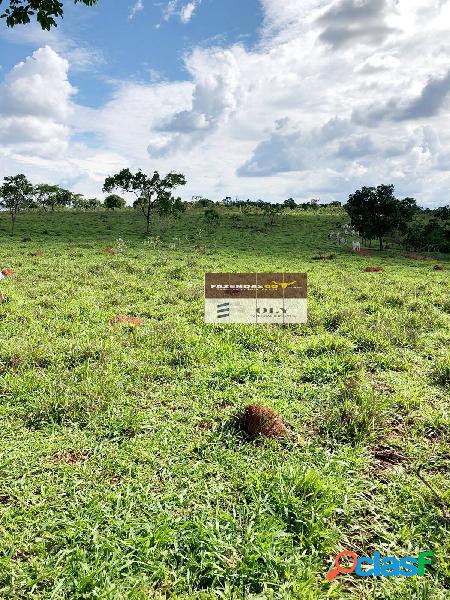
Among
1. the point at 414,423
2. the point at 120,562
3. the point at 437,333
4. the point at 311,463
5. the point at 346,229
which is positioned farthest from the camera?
the point at 346,229

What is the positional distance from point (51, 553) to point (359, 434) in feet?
12.6

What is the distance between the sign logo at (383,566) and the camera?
343cm

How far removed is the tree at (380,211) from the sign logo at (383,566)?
41.0 meters

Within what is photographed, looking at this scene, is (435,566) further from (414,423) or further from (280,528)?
(414,423)

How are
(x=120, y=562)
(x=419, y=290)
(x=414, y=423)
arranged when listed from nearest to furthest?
(x=120, y=562) < (x=414, y=423) < (x=419, y=290)

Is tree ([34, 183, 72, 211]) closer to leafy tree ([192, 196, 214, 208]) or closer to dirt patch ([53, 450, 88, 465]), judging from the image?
leafy tree ([192, 196, 214, 208])

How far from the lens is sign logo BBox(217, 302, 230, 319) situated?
11031mm

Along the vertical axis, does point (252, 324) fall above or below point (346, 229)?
below

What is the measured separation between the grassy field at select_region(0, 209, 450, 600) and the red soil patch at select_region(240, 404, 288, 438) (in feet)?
0.65

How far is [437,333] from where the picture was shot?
9812 millimetres

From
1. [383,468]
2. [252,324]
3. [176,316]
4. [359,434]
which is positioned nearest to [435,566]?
[383,468]

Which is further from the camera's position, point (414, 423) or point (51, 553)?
point (414, 423)

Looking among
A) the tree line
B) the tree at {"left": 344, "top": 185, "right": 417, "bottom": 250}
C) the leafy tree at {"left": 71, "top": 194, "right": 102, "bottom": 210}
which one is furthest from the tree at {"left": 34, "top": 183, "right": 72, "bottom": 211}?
the tree at {"left": 344, "top": 185, "right": 417, "bottom": 250}

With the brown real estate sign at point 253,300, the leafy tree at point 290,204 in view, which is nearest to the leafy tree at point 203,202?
the leafy tree at point 290,204
